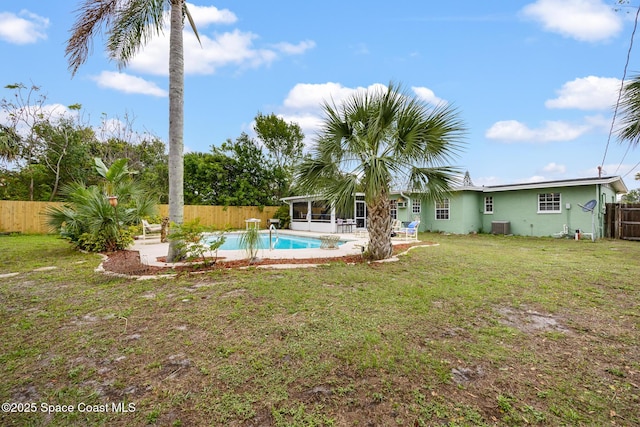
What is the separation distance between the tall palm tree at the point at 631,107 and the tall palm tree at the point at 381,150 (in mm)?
3098

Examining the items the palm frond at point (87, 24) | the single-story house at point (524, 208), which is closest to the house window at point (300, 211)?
the single-story house at point (524, 208)

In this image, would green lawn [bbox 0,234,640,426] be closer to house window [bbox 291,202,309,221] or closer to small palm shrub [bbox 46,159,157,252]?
small palm shrub [bbox 46,159,157,252]

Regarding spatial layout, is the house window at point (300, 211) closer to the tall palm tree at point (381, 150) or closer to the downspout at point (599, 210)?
the tall palm tree at point (381, 150)

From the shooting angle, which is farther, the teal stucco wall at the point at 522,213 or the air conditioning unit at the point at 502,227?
the air conditioning unit at the point at 502,227

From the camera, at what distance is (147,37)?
8.38m

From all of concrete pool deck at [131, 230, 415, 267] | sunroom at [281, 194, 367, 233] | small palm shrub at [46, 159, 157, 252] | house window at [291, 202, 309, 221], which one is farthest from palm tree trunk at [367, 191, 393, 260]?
house window at [291, 202, 309, 221]

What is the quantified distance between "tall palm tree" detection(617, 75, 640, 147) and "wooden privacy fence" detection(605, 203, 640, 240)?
1091 centimetres

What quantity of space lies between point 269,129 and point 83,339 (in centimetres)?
2531

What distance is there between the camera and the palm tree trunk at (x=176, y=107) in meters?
7.13

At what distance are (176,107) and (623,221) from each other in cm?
1952

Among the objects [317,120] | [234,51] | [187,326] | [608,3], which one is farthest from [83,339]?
Result: [234,51]

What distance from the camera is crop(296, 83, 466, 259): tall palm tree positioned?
23.4 feet

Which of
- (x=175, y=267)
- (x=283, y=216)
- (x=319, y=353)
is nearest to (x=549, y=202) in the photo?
(x=283, y=216)

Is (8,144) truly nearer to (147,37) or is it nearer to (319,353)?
(147,37)
